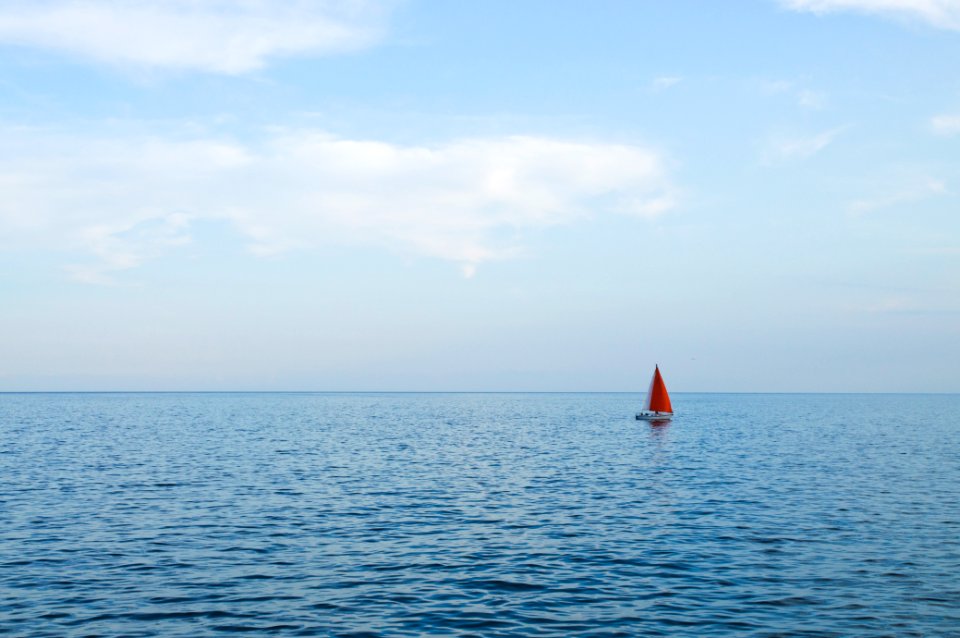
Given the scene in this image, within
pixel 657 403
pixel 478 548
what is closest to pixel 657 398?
pixel 657 403

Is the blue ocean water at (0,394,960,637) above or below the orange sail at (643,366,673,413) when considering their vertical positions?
below

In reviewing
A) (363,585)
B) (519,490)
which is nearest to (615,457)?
(519,490)

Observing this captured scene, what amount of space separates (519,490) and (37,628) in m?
28.8

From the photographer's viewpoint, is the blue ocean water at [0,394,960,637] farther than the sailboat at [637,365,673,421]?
No

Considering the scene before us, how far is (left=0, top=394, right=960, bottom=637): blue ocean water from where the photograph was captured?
20.5 meters

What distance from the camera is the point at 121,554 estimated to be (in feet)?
90.7

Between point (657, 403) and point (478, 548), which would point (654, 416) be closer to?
point (657, 403)

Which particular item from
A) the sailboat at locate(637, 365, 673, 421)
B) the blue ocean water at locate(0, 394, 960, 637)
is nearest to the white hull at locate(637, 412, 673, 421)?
the sailboat at locate(637, 365, 673, 421)

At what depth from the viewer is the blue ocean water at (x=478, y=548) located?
806 inches

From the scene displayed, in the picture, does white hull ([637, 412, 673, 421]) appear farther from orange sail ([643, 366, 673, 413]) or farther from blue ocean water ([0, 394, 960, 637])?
blue ocean water ([0, 394, 960, 637])

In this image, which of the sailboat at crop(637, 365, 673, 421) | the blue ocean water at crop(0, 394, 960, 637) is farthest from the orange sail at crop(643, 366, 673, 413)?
the blue ocean water at crop(0, 394, 960, 637)

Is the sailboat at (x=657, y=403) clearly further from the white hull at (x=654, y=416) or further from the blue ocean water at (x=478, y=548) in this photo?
the blue ocean water at (x=478, y=548)

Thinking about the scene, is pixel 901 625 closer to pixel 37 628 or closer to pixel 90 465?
pixel 37 628

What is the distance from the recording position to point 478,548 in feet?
95.1
